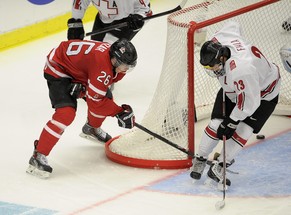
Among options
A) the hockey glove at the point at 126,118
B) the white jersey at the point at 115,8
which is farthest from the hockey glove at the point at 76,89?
the white jersey at the point at 115,8

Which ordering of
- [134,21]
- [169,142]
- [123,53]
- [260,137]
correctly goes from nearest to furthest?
Result: 1. [123,53]
2. [169,142]
3. [260,137]
4. [134,21]

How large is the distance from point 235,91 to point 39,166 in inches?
45.9

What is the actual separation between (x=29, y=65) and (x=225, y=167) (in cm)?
282

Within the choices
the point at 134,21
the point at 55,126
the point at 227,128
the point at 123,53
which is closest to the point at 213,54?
the point at 227,128

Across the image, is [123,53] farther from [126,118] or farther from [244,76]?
[244,76]

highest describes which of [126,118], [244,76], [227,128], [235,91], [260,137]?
[244,76]

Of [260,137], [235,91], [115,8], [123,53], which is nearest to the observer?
[235,91]

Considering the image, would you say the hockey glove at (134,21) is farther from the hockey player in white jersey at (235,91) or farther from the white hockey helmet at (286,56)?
the hockey player in white jersey at (235,91)

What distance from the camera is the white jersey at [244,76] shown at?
4613 mm

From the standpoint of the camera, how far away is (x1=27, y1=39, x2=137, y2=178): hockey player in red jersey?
4.91 meters

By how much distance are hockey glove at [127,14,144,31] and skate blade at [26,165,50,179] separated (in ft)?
4.73

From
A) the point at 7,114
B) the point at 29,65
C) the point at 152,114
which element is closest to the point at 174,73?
the point at 152,114

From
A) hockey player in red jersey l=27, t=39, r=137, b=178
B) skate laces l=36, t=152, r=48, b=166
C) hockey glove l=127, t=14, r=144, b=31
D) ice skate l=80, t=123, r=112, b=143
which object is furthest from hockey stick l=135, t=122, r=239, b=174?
hockey glove l=127, t=14, r=144, b=31

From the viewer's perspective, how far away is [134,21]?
20.0 feet
